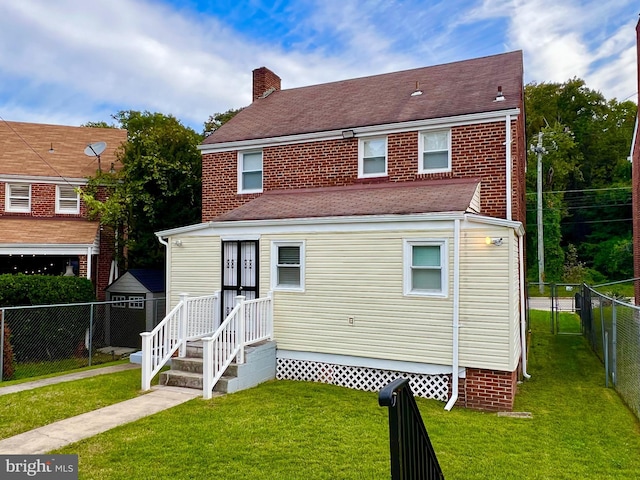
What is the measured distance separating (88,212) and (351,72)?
52.7 ft

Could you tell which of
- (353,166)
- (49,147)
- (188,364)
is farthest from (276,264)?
(49,147)

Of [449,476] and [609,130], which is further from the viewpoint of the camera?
[609,130]

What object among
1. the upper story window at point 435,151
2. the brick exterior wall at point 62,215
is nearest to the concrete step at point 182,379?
the upper story window at point 435,151

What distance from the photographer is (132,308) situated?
15.2 meters

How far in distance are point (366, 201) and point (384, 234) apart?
1.55 m

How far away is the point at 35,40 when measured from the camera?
1728 centimetres

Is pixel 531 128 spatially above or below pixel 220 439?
above

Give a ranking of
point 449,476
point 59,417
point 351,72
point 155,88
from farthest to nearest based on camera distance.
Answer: point 155,88 → point 351,72 → point 59,417 → point 449,476

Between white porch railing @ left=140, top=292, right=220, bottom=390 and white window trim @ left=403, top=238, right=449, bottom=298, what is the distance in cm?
441

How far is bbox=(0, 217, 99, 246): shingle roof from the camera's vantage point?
1512 cm

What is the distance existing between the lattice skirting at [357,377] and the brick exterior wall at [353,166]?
13.7ft

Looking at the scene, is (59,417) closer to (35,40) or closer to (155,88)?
(35,40)

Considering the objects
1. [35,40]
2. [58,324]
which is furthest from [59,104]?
[58,324]

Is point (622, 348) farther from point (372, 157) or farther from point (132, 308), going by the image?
point (132, 308)
